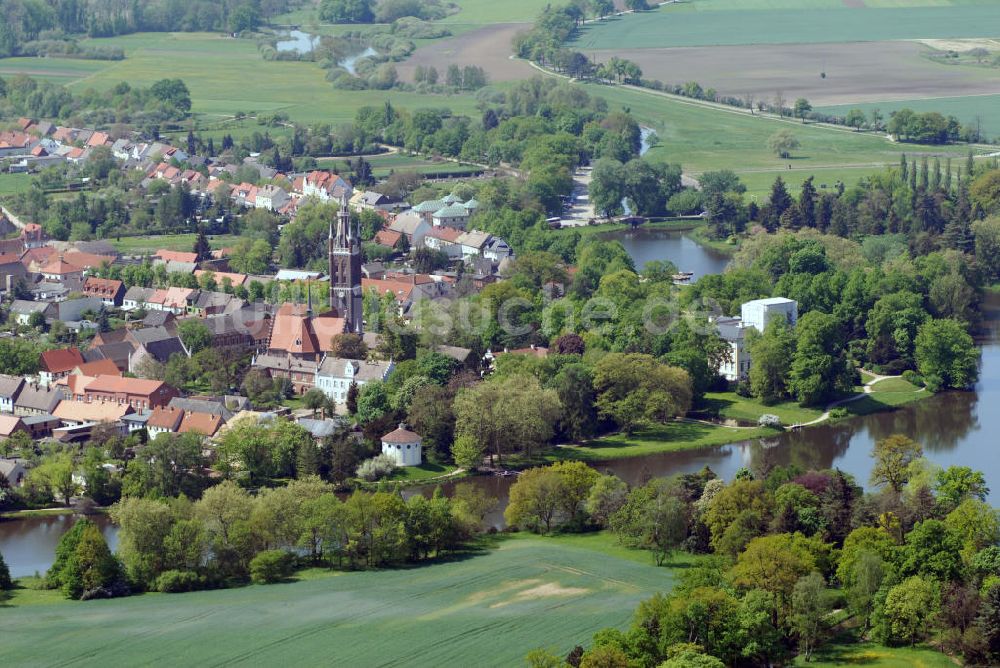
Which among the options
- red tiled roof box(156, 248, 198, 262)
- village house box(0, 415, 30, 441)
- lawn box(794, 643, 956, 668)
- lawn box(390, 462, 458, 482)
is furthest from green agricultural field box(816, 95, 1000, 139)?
lawn box(794, 643, 956, 668)

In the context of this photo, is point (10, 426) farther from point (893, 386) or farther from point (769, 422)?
point (893, 386)

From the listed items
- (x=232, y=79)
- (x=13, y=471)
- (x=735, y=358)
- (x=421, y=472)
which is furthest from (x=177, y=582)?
(x=232, y=79)

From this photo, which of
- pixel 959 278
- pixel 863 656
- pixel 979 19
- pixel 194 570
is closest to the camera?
pixel 863 656

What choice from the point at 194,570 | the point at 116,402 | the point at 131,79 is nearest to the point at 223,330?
the point at 116,402

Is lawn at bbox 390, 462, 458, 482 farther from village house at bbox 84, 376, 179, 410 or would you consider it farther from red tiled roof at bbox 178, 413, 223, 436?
village house at bbox 84, 376, 179, 410

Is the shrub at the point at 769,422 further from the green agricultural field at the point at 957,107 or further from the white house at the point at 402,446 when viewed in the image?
the green agricultural field at the point at 957,107

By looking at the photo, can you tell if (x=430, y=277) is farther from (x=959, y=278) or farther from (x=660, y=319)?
(x=959, y=278)
